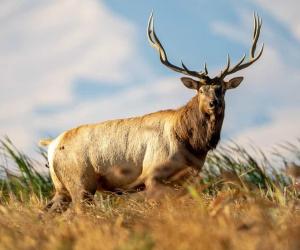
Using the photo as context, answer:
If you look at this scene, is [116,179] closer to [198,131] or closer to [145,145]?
[145,145]

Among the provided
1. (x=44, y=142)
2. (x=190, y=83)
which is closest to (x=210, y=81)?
(x=190, y=83)

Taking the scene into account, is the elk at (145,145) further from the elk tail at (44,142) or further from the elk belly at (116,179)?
the elk tail at (44,142)

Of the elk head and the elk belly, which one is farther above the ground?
the elk head

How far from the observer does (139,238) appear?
3.43m

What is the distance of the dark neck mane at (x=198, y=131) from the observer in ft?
33.9

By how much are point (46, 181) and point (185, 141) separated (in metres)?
3.20

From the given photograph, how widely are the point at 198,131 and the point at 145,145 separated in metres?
0.74

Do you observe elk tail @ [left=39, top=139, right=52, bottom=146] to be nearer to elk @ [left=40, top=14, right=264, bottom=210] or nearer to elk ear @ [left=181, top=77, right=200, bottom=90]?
elk @ [left=40, top=14, right=264, bottom=210]

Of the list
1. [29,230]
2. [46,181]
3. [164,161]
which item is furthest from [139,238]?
[46,181]

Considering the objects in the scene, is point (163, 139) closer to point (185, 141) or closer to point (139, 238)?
point (185, 141)

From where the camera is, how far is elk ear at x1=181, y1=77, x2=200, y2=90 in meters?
10.6

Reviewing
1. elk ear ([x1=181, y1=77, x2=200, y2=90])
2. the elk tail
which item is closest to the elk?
elk ear ([x1=181, y1=77, x2=200, y2=90])

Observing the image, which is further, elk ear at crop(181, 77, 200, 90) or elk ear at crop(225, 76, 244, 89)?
elk ear at crop(225, 76, 244, 89)

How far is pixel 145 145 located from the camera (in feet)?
34.1
